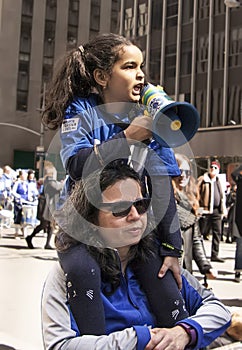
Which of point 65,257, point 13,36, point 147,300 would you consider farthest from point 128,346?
point 13,36

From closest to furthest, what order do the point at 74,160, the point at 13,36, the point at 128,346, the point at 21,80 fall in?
the point at 128,346 → the point at 74,160 → the point at 13,36 → the point at 21,80

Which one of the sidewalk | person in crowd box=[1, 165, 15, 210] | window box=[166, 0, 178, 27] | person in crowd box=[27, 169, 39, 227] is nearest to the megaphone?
the sidewalk

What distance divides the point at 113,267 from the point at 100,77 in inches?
26.9

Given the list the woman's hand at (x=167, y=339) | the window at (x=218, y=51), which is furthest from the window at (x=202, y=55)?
the woman's hand at (x=167, y=339)

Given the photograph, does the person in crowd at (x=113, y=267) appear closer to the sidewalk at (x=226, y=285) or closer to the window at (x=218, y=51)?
the sidewalk at (x=226, y=285)

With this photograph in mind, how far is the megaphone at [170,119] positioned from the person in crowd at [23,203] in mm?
11429

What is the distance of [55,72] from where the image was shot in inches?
86.6

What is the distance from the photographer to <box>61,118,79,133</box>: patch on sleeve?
1.91 m

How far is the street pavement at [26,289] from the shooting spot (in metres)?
4.35

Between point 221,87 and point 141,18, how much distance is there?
7.16 m

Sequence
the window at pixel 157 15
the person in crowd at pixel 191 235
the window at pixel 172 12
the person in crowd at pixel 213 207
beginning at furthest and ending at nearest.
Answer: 1. the window at pixel 157 15
2. the window at pixel 172 12
3. the person in crowd at pixel 213 207
4. the person in crowd at pixel 191 235

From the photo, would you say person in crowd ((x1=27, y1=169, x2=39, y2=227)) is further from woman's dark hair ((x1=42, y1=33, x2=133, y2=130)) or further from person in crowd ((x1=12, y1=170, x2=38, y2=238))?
woman's dark hair ((x1=42, y1=33, x2=133, y2=130))

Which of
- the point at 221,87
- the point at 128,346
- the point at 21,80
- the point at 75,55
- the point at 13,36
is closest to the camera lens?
the point at 128,346

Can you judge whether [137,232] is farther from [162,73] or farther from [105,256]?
[162,73]
